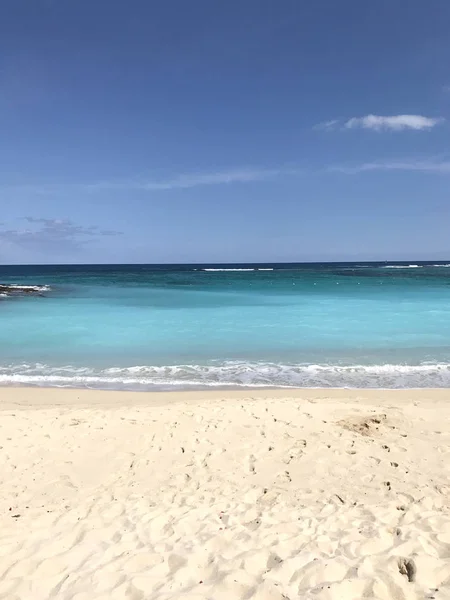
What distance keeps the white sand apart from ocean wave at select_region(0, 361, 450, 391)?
7.05 ft

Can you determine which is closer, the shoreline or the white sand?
the white sand

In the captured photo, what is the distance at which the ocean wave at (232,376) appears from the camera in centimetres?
1016

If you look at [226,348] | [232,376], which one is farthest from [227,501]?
[226,348]

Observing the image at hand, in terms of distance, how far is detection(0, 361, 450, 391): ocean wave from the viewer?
33.3 feet

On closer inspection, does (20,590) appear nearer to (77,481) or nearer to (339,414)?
(77,481)

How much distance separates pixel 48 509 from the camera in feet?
15.0

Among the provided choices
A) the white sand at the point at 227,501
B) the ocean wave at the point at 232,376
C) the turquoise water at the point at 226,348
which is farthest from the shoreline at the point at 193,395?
the white sand at the point at 227,501

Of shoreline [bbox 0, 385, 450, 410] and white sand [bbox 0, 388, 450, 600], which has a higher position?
white sand [bbox 0, 388, 450, 600]

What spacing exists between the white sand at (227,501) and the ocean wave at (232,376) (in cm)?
215

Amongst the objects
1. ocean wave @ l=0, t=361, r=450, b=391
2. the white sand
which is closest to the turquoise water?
ocean wave @ l=0, t=361, r=450, b=391

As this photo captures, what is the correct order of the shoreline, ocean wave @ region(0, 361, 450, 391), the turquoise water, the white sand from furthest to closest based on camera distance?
the turquoise water, ocean wave @ region(0, 361, 450, 391), the shoreline, the white sand

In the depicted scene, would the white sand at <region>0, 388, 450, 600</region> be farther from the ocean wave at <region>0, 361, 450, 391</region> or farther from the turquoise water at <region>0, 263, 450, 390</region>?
the turquoise water at <region>0, 263, 450, 390</region>

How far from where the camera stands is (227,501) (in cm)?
465

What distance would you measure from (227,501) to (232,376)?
6241 mm
